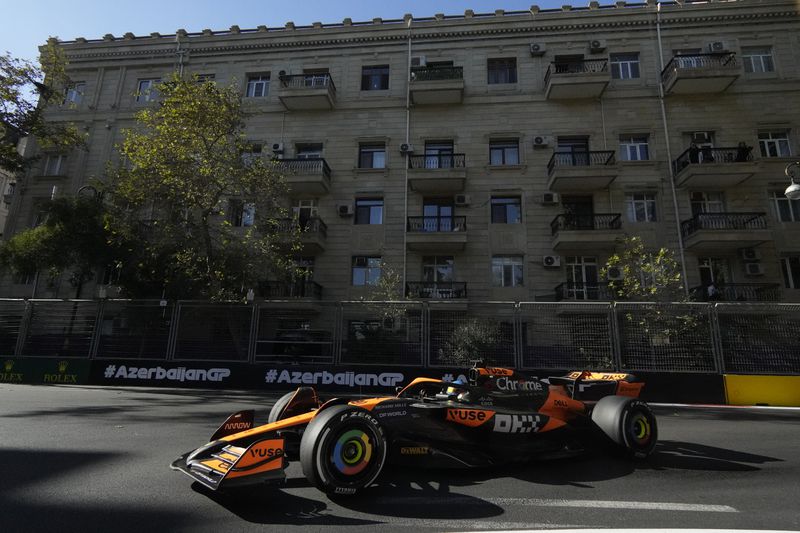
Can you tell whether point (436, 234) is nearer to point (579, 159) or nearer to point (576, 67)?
point (579, 159)

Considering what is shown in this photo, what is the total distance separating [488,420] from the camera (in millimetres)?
4531

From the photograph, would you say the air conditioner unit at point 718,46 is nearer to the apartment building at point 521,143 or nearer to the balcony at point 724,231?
the apartment building at point 521,143

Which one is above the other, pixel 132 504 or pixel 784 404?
pixel 784 404

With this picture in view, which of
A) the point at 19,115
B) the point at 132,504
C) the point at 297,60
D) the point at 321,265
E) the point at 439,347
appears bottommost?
the point at 132,504

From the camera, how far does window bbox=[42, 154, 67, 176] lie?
88.8ft

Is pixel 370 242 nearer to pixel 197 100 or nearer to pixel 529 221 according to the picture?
pixel 529 221

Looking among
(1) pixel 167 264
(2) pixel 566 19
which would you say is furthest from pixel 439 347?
(2) pixel 566 19

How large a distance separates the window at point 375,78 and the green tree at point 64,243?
14976 millimetres

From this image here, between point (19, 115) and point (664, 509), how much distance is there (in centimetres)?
2510

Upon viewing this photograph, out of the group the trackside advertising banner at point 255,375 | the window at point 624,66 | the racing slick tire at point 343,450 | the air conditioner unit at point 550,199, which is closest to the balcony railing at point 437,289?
the air conditioner unit at point 550,199

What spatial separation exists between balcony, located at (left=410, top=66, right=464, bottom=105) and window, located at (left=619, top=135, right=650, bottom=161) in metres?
8.76

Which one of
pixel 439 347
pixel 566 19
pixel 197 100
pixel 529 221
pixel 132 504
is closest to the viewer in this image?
pixel 132 504

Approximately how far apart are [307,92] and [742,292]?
2343 centimetres

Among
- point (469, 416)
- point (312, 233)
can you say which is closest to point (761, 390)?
point (469, 416)
